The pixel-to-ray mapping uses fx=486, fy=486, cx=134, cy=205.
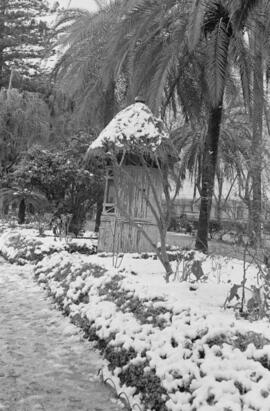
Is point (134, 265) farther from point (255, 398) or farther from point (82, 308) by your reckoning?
point (255, 398)

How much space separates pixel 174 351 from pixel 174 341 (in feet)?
0.57

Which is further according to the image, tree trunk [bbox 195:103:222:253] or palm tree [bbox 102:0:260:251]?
tree trunk [bbox 195:103:222:253]

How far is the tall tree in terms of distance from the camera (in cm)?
3047

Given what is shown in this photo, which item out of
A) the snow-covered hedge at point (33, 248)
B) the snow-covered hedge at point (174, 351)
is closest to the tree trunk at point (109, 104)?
the snow-covered hedge at point (33, 248)

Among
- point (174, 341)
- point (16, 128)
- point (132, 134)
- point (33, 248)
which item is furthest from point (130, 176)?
point (16, 128)

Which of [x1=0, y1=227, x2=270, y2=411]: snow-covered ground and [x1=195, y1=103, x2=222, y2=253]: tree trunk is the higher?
[x1=195, y1=103, x2=222, y2=253]: tree trunk

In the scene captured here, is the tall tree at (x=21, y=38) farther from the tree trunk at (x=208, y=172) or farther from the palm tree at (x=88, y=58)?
the tree trunk at (x=208, y=172)

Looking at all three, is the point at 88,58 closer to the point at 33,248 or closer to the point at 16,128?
the point at 33,248

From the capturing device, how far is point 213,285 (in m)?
6.12

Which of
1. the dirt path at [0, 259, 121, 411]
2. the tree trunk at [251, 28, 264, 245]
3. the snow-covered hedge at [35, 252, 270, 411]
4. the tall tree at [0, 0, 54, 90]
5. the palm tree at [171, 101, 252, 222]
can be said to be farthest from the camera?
the tall tree at [0, 0, 54, 90]

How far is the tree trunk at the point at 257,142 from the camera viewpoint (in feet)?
19.1

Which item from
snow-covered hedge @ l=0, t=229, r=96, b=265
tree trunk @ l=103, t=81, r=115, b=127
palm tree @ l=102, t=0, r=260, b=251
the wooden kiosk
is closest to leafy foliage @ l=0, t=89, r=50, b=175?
tree trunk @ l=103, t=81, r=115, b=127

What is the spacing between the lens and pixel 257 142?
9469 millimetres

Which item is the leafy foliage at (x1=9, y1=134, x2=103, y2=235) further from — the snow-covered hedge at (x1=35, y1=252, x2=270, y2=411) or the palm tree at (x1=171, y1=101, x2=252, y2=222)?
the snow-covered hedge at (x1=35, y1=252, x2=270, y2=411)
